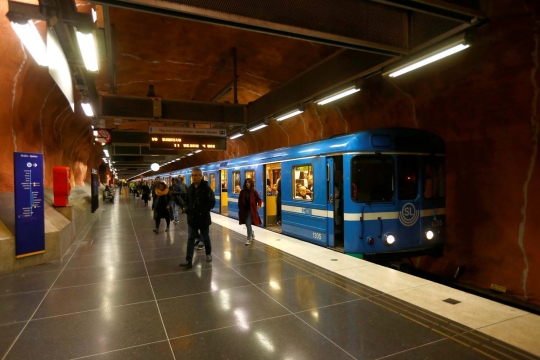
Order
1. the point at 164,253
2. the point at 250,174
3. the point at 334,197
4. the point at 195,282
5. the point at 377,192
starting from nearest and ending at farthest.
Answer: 1. the point at 195,282
2. the point at 377,192
3. the point at 334,197
4. the point at 164,253
5. the point at 250,174

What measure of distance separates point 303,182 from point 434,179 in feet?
9.70

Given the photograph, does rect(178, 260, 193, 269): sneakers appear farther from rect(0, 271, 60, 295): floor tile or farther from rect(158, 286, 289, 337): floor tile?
rect(0, 271, 60, 295): floor tile

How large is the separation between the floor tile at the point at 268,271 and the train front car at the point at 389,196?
3.93ft

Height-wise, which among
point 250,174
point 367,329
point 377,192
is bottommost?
point 367,329

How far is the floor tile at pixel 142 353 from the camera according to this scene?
2.76m

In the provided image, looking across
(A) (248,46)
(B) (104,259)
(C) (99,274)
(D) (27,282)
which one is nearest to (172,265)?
(C) (99,274)

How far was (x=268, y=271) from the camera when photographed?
5.33 m

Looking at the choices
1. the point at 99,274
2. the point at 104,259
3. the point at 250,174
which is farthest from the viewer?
the point at 250,174

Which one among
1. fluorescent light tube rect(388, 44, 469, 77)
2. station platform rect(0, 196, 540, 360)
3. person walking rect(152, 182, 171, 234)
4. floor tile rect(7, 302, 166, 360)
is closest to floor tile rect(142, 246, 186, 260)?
station platform rect(0, 196, 540, 360)

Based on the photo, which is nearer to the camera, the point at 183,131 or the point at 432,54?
the point at 432,54

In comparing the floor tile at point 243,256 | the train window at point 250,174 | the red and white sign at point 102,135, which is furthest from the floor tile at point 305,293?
the red and white sign at point 102,135

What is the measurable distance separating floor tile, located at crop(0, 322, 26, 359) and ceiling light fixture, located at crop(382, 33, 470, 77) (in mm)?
6174

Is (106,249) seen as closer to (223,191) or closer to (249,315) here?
(249,315)

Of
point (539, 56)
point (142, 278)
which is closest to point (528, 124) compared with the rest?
point (539, 56)
